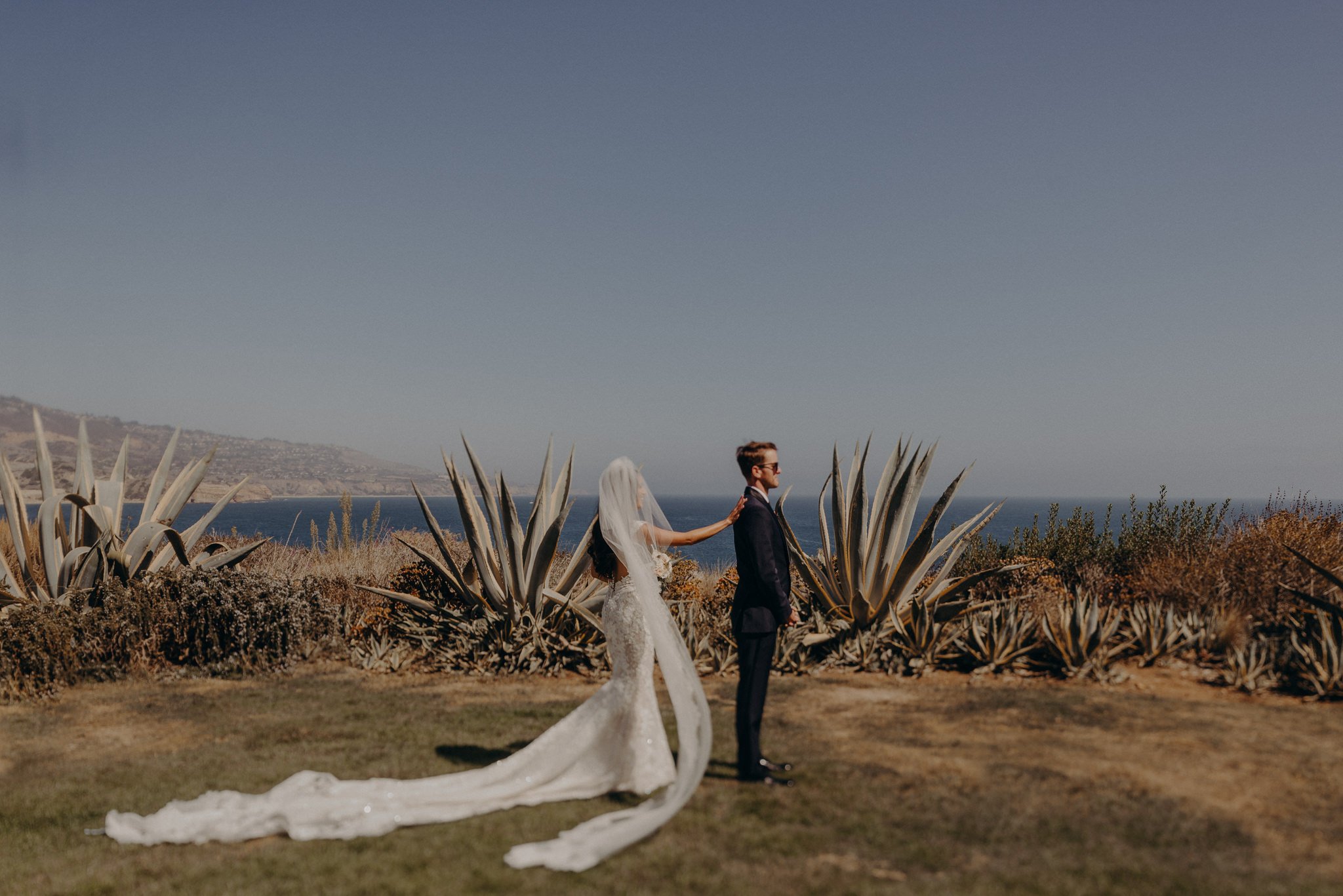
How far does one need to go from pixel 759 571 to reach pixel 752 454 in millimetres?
769

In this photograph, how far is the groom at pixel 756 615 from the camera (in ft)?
17.8

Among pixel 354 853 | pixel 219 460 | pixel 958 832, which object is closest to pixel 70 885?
pixel 354 853

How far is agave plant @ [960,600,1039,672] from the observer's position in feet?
26.8

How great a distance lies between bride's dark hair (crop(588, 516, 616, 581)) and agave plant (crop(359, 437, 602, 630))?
334 cm

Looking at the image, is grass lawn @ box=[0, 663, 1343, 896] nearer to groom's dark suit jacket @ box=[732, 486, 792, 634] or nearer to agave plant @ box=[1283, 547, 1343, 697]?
agave plant @ box=[1283, 547, 1343, 697]

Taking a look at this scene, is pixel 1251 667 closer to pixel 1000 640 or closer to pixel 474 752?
pixel 1000 640

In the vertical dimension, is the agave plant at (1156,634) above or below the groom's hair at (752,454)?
below

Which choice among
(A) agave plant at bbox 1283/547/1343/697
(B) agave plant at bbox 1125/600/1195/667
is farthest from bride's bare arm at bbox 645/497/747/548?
(A) agave plant at bbox 1283/547/1343/697

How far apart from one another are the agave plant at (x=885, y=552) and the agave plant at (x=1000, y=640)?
1.14 ft

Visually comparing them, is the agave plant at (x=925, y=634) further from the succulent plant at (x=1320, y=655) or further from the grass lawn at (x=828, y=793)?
the succulent plant at (x=1320, y=655)

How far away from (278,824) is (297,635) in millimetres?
5539

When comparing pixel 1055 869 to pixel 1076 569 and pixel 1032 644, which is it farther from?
pixel 1076 569

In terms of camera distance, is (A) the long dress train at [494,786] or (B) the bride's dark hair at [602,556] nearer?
(A) the long dress train at [494,786]

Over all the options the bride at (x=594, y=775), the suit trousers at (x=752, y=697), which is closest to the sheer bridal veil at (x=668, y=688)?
the bride at (x=594, y=775)
